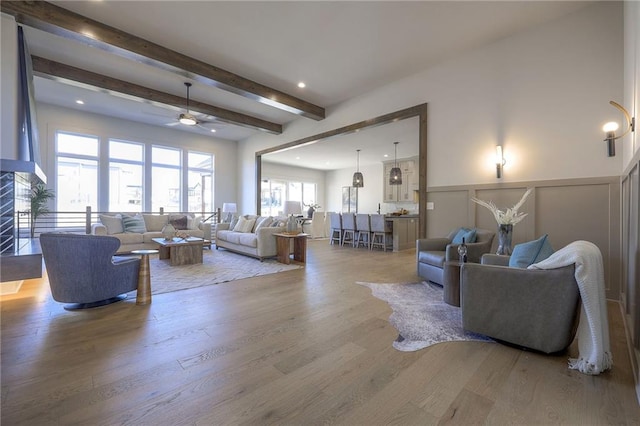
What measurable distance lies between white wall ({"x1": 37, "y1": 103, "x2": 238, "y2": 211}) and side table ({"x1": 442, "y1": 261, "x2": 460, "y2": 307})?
817 centimetres

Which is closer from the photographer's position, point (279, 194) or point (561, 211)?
point (561, 211)

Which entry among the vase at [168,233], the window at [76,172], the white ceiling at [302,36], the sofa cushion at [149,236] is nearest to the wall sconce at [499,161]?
the white ceiling at [302,36]

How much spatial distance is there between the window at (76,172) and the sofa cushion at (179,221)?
216 cm

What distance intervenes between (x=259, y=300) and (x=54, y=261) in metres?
1.99

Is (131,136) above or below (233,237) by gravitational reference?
above

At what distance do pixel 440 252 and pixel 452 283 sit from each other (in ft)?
3.02

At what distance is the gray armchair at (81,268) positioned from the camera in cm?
259

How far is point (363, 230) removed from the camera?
7812 mm

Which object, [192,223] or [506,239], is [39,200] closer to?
[192,223]

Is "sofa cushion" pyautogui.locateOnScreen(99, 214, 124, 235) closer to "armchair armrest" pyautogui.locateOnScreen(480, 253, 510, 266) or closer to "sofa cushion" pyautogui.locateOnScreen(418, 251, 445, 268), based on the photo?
"sofa cushion" pyautogui.locateOnScreen(418, 251, 445, 268)

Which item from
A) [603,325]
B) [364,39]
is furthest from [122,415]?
[364,39]

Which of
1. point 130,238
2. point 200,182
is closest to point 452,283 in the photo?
point 130,238

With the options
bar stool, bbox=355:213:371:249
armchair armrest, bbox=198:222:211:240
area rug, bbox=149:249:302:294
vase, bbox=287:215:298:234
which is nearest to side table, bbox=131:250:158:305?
area rug, bbox=149:249:302:294

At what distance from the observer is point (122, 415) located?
138 cm
